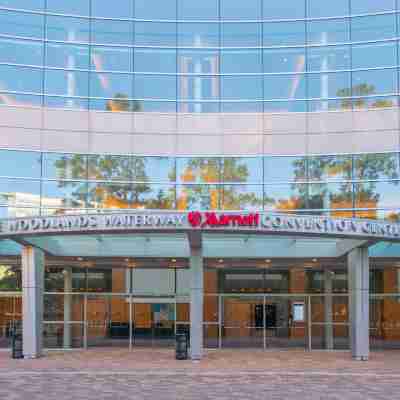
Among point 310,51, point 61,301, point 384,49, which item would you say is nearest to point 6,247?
point 61,301

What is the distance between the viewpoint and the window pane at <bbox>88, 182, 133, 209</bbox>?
31797 millimetres

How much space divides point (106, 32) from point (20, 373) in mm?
16849

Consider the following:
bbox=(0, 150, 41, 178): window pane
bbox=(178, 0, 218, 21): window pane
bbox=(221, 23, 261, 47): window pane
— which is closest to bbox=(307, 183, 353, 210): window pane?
bbox=(221, 23, 261, 47): window pane

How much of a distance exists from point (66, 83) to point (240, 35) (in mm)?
7782

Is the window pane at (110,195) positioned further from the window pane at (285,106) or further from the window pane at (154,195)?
the window pane at (285,106)

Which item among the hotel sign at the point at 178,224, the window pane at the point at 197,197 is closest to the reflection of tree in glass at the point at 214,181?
the window pane at the point at 197,197

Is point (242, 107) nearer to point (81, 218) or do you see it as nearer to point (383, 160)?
point (383, 160)

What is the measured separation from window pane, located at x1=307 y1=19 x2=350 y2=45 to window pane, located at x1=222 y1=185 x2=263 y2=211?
6.98 meters

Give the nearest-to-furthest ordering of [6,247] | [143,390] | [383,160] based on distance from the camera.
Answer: [143,390], [6,247], [383,160]

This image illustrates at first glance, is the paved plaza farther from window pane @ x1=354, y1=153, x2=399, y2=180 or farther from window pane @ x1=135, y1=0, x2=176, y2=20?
window pane @ x1=135, y1=0, x2=176, y2=20

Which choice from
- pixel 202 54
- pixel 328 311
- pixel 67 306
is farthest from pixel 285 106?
pixel 67 306

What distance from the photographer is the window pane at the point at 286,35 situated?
3306 cm

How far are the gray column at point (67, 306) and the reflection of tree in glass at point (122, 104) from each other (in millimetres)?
7045

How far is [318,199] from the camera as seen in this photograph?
31891 mm
